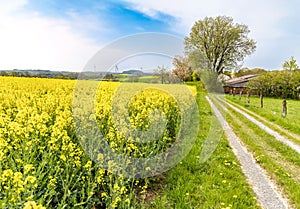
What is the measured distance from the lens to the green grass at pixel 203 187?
472 centimetres

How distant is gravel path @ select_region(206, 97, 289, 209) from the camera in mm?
5094

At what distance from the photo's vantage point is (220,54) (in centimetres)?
5006

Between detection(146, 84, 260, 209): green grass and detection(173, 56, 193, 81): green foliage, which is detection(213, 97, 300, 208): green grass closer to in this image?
detection(146, 84, 260, 209): green grass

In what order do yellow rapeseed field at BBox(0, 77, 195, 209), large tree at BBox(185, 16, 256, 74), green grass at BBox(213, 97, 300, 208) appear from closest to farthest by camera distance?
1. yellow rapeseed field at BBox(0, 77, 195, 209)
2. green grass at BBox(213, 97, 300, 208)
3. large tree at BBox(185, 16, 256, 74)

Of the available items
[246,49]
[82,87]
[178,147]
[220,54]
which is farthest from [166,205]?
[246,49]

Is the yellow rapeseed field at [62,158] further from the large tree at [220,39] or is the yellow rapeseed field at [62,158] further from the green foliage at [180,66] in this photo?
the large tree at [220,39]

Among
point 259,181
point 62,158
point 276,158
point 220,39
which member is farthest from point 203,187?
point 220,39

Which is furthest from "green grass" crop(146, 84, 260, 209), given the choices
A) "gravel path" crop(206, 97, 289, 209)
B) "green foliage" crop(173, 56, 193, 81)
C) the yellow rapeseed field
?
"green foliage" crop(173, 56, 193, 81)

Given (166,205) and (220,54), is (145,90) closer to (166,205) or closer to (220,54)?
(166,205)

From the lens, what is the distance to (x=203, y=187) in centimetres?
536

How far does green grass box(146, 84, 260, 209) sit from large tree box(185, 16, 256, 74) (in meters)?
44.0

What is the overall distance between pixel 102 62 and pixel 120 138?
363 cm

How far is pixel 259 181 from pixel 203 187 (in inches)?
63.4

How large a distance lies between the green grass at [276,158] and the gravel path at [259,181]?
0.19m
